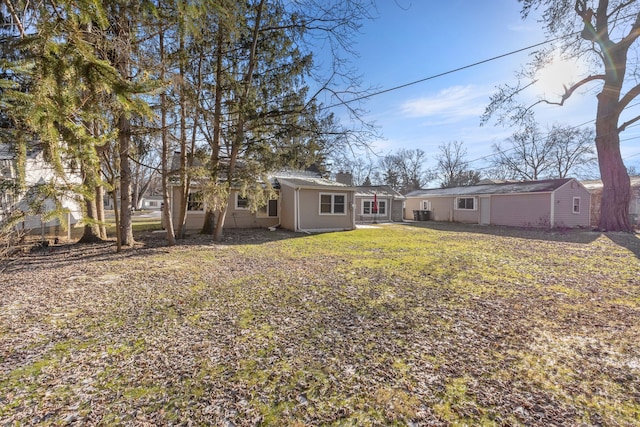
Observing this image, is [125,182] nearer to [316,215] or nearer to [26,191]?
[26,191]

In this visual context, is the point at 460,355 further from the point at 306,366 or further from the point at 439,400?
the point at 306,366

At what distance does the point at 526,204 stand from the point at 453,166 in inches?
907

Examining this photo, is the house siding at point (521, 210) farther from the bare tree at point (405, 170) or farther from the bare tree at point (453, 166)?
the bare tree at point (405, 170)

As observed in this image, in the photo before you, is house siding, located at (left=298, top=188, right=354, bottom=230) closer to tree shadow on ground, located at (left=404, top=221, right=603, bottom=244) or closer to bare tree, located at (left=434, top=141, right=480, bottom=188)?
tree shadow on ground, located at (left=404, top=221, right=603, bottom=244)

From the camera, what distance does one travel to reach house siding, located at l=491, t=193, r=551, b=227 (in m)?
16.7

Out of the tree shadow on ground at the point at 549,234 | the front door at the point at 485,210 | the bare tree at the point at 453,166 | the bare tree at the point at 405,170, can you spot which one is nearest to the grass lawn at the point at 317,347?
the tree shadow on ground at the point at 549,234

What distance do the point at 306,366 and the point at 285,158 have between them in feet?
25.9

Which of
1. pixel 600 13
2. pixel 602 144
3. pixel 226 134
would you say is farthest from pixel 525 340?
pixel 600 13

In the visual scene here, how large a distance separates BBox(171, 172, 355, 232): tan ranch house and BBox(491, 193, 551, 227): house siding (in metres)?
11.2

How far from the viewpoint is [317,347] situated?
2.88 meters

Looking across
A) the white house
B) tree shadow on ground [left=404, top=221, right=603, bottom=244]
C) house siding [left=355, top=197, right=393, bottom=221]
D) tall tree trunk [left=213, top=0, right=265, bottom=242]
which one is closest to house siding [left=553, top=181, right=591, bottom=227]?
tree shadow on ground [left=404, top=221, right=603, bottom=244]

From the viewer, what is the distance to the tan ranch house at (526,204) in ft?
54.7

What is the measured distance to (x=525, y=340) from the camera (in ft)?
9.98

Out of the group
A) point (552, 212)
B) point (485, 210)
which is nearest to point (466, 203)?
point (485, 210)
